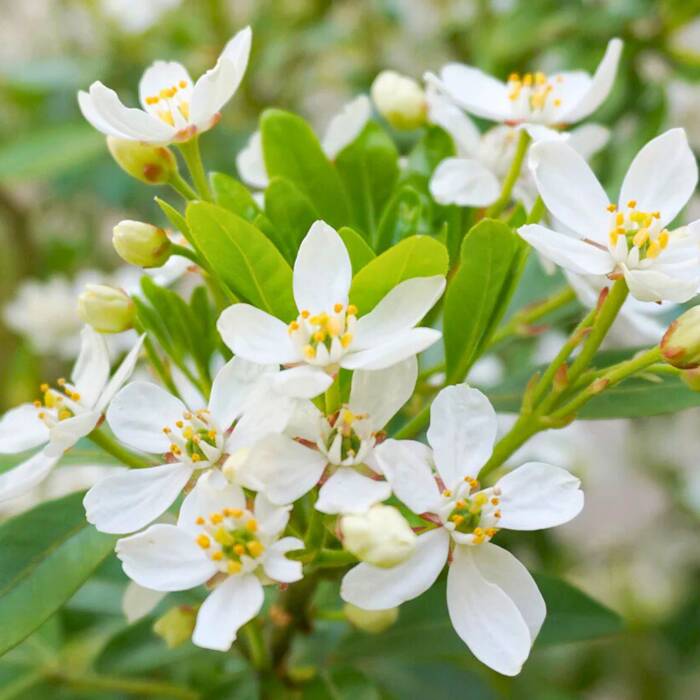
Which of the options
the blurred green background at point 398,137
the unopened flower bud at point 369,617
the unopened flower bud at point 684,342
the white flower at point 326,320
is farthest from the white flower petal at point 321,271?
the blurred green background at point 398,137

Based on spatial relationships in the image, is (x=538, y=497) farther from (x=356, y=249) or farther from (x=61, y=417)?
(x=61, y=417)

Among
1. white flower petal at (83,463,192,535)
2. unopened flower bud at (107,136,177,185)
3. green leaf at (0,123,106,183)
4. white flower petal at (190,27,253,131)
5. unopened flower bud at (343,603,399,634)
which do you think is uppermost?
white flower petal at (190,27,253,131)

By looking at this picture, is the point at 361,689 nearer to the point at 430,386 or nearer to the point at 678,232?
the point at 430,386

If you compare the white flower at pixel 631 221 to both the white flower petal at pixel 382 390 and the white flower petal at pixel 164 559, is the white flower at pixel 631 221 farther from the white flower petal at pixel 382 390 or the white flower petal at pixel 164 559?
the white flower petal at pixel 164 559

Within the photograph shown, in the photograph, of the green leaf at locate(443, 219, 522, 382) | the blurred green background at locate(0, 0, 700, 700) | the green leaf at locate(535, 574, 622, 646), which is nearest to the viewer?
the green leaf at locate(443, 219, 522, 382)

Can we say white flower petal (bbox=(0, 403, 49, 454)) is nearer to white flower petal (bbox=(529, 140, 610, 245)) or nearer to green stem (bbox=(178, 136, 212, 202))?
green stem (bbox=(178, 136, 212, 202))

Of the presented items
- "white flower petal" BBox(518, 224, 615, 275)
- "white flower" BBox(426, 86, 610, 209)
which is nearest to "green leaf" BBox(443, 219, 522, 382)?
"white flower petal" BBox(518, 224, 615, 275)

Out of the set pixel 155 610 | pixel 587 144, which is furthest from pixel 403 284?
pixel 155 610
